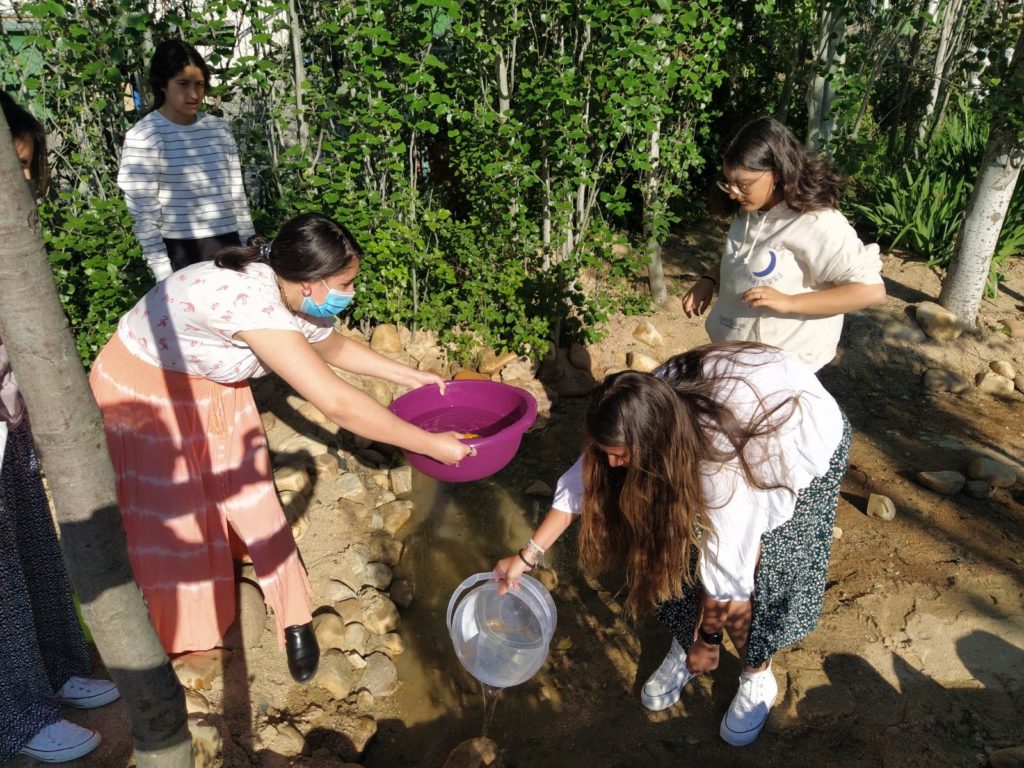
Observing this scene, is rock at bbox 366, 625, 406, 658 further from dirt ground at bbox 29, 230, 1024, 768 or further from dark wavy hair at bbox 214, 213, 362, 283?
dark wavy hair at bbox 214, 213, 362, 283

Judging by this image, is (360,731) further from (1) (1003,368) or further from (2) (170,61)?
(1) (1003,368)

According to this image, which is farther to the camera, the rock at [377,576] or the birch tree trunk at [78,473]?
the rock at [377,576]

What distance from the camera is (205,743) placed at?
8.31 feet

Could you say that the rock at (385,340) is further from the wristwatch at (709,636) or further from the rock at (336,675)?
the wristwatch at (709,636)

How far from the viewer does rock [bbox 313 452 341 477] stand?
4.02 m

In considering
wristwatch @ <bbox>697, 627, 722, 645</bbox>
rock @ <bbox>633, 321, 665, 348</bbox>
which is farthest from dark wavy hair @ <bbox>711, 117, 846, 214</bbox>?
rock @ <bbox>633, 321, 665, 348</bbox>

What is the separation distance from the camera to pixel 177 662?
9.56 ft

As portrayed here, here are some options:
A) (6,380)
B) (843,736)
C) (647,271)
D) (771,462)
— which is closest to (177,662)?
(6,380)

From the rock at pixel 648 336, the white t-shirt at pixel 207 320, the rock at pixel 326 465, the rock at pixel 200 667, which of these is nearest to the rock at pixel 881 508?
the rock at pixel 648 336

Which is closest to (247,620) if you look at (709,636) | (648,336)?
(709,636)

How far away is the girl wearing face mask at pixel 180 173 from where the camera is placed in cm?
348

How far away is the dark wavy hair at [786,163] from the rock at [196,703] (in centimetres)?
258

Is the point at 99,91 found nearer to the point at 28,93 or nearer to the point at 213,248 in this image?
the point at 28,93

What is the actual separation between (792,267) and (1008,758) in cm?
174
